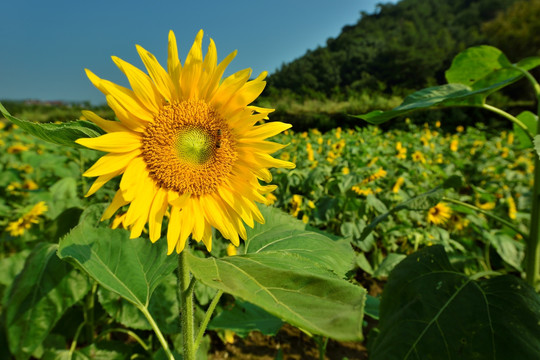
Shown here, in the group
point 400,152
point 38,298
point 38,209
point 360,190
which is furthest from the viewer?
point 400,152

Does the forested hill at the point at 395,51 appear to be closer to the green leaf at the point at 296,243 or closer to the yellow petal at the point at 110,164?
the green leaf at the point at 296,243

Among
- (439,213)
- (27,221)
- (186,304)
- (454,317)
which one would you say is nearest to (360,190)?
(439,213)

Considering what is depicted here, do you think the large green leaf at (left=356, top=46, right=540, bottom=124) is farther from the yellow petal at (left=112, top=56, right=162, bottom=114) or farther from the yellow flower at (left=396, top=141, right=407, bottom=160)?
the yellow flower at (left=396, top=141, right=407, bottom=160)

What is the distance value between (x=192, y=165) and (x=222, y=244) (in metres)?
1.28

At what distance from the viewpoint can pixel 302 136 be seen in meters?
6.82

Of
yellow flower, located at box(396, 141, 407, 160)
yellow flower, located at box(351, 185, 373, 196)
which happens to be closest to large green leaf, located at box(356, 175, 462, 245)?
yellow flower, located at box(351, 185, 373, 196)

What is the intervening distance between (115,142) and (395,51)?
3606cm

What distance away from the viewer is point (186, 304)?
834 millimetres

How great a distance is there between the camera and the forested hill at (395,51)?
2653 cm

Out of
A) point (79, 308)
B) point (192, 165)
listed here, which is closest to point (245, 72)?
point (192, 165)

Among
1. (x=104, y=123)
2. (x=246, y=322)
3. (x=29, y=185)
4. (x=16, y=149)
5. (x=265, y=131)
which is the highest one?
(x=16, y=149)

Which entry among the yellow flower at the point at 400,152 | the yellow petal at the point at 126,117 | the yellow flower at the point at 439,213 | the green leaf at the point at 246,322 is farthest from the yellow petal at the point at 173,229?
the yellow flower at the point at 400,152

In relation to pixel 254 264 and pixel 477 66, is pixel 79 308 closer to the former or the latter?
pixel 254 264

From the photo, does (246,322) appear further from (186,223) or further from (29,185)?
(29,185)
